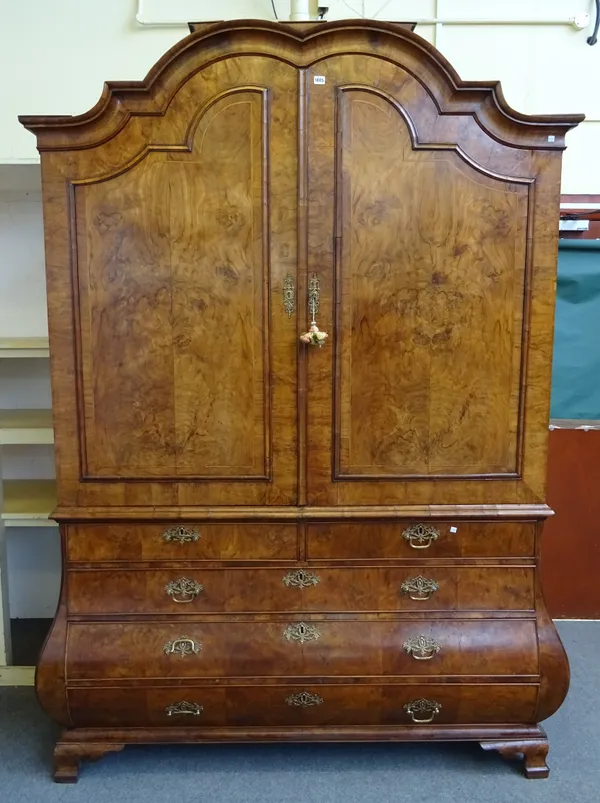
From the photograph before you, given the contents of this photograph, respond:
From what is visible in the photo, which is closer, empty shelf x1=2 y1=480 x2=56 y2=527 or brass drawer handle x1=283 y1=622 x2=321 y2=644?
brass drawer handle x1=283 y1=622 x2=321 y2=644

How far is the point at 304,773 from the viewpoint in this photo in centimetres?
189

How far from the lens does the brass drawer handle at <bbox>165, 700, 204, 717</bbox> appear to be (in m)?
1.84

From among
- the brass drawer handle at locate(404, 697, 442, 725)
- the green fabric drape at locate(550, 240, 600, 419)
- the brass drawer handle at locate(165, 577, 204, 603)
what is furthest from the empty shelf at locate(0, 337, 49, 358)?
the green fabric drape at locate(550, 240, 600, 419)

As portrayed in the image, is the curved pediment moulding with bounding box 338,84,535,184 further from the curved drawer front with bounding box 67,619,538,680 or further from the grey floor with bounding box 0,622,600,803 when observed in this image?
the grey floor with bounding box 0,622,600,803

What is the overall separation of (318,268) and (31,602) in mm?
2036

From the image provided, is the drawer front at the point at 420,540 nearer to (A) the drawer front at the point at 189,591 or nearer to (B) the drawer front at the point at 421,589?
(B) the drawer front at the point at 421,589

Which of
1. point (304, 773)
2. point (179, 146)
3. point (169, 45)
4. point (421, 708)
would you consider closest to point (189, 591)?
point (304, 773)

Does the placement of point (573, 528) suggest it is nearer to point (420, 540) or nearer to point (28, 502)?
point (420, 540)

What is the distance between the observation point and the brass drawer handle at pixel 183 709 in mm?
1837

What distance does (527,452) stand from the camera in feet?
5.90

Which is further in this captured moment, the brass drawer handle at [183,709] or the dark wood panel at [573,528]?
the dark wood panel at [573,528]

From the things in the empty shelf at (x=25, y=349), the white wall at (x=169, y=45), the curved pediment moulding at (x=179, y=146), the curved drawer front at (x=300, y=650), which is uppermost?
the white wall at (x=169, y=45)

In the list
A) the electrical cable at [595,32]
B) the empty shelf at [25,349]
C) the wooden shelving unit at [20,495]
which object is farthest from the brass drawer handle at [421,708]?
the electrical cable at [595,32]

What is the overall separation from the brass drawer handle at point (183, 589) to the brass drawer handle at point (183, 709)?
313 millimetres
